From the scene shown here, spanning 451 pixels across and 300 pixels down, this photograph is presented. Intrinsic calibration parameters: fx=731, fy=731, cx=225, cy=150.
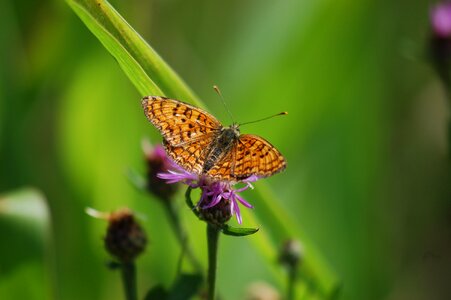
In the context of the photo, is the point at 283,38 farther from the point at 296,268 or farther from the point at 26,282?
the point at 26,282

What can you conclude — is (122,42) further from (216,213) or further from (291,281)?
(291,281)

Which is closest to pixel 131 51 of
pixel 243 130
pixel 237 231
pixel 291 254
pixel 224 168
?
pixel 224 168

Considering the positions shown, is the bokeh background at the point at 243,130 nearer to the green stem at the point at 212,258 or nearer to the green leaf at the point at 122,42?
the green stem at the point at 212,258

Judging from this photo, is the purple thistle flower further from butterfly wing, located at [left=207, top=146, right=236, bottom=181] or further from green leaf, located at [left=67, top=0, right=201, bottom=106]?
green leaf, located at [left=67, top=0, right=201, bottom=106]

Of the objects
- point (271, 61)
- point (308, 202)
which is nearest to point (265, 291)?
point (308, 202)

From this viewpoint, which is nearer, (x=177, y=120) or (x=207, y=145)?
(x=177, y=120)

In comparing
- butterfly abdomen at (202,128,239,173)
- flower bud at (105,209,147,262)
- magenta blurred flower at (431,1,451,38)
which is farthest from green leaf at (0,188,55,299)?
magenta blurred flower at (431,1,451,38)

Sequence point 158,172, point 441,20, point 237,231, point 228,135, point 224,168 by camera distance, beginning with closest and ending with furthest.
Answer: point 237,231, point 224,168, point 228,135, point 158,172, point 441,20
